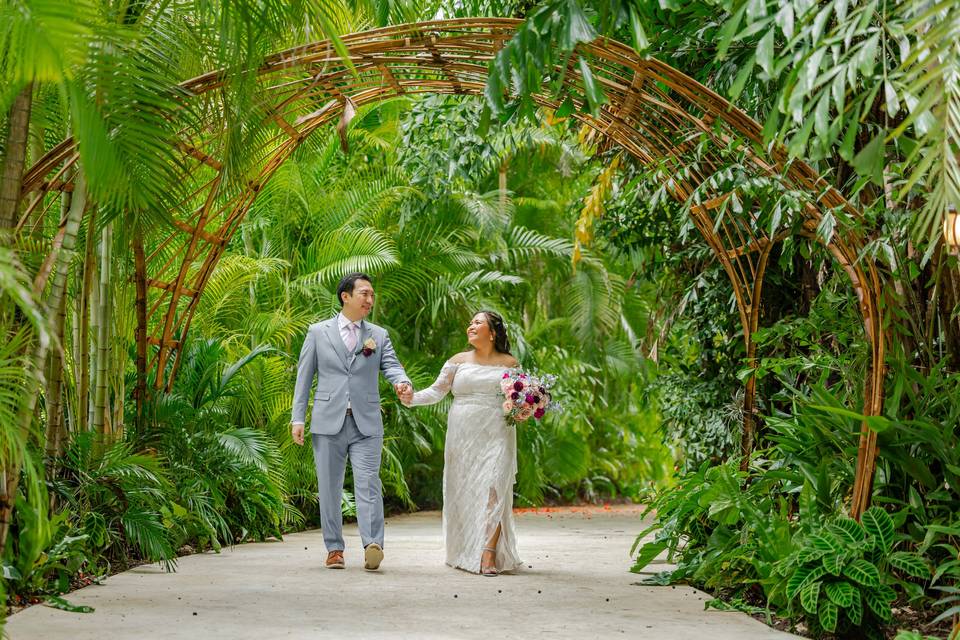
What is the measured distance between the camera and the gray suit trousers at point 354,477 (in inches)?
284

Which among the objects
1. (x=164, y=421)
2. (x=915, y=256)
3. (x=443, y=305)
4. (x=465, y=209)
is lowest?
(x=164, y=421)

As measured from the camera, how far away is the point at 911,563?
487cm

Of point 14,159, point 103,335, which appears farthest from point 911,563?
point 103,335

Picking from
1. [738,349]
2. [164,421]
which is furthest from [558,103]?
[164,421]

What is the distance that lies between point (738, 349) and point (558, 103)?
2.60m

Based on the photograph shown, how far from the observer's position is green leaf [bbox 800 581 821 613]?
4754mm

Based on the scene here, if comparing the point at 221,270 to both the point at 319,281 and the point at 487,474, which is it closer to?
the point at 319,281

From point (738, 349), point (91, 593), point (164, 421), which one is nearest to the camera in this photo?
point (91, 593)

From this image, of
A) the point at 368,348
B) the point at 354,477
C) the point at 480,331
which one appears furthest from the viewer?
the point at 480,331

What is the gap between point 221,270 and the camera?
10.7 m

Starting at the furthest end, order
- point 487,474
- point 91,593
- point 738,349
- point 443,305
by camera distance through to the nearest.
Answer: point 443,305
point 738,349
point 487,474
point 91,593

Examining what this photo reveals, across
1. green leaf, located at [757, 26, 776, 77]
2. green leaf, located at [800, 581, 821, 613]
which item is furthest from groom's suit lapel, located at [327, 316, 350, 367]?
green leaf, located at [757, 26, 776, 77]

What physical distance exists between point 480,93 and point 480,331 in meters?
1.67

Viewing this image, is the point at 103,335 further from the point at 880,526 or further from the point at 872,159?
the point at 872,159
